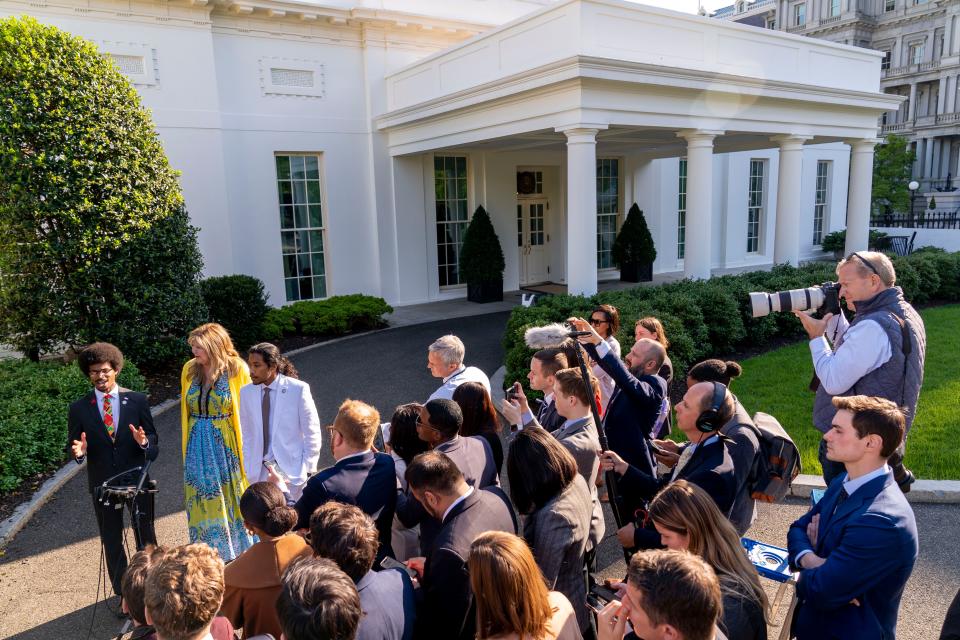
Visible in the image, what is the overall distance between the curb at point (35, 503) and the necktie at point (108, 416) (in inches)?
80.4

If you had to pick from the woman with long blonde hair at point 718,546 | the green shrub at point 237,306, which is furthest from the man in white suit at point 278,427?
the green shrub at point 237,306

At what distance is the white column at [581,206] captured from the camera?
433 inches

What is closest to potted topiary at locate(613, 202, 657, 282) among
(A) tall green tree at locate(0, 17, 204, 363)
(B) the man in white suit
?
(A) tall green tree at locate(0, 17, 204, 363)

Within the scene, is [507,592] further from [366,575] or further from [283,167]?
[283,167]

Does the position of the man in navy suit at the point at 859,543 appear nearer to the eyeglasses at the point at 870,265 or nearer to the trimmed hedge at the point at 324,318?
the eyeglasses at the point at 870,265

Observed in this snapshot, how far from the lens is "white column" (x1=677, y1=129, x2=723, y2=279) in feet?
41.9

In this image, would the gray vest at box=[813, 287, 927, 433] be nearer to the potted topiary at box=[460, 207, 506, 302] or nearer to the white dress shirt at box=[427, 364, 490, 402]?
the white dress shirt at box=[427, 364, 490, 402]

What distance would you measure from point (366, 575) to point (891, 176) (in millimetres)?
41060

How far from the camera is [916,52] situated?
52.1 metres

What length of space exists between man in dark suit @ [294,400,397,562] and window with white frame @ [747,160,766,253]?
2218cm

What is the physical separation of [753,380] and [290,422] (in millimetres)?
6761

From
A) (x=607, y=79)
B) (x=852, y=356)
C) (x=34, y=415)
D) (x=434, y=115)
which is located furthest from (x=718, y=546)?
(x=434, y=115)

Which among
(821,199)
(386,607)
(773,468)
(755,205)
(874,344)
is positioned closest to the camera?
(386,607)

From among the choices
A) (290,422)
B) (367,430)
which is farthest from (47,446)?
(367,430)
